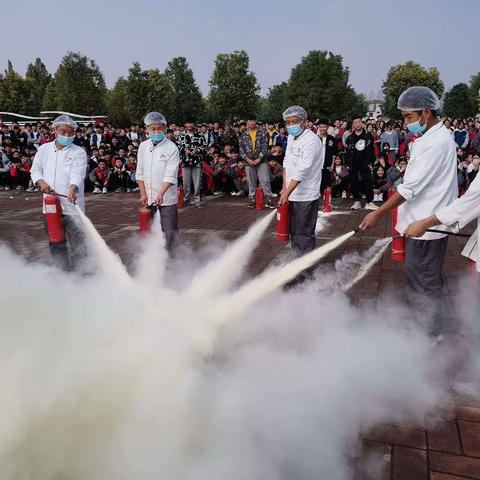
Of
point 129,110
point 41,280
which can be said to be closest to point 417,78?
point 129,110

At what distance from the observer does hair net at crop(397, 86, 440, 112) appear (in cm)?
335

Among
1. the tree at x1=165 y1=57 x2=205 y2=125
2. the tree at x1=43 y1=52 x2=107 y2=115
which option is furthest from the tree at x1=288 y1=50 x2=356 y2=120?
the tree at x1=43 y1=52 x2=107 y2=115

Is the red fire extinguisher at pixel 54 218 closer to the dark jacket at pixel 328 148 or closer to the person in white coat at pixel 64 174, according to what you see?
the person in white coat at pixel 64 174

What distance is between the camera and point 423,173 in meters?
3.28

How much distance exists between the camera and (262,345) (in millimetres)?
3674

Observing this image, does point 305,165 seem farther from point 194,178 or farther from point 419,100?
point 194,178

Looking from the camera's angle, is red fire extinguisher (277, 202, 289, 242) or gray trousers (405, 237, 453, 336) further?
red fire extinguisher (277, 202, 289, 242)

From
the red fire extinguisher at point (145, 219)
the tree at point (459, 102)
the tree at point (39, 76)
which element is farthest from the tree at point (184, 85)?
the red fire extinguisher at point (145, 219)

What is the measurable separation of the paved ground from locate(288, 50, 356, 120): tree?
47.9 meters

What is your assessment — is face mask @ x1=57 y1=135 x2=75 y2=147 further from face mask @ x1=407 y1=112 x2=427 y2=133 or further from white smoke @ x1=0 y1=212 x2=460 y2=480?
face mask @ x1=407 y1=112 x2=427 y2=133

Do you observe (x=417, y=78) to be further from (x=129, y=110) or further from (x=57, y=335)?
(x=57, y=335)

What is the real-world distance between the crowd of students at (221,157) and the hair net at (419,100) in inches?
268

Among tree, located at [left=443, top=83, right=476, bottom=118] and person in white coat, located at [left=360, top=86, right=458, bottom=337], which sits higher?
tree, located at [left=443, top=83, right=476, bottom=118]

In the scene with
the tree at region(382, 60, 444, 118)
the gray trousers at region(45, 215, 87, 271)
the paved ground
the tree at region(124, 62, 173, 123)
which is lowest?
the paved ground
